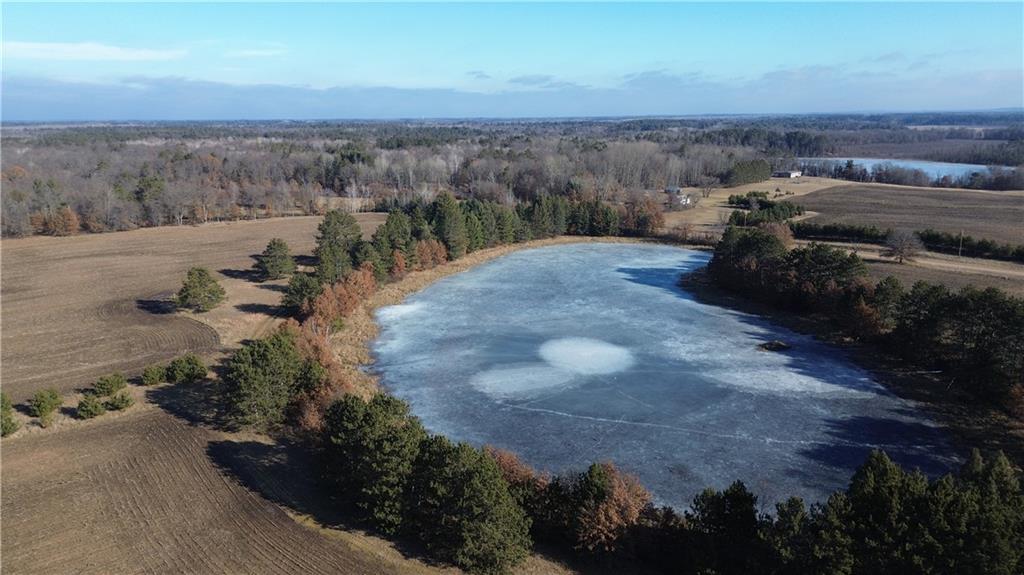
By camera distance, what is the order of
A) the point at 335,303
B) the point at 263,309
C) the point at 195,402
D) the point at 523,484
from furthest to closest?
the point at 263,309 < the point at 335,303 < the point at 195,402 < the point at 523,484

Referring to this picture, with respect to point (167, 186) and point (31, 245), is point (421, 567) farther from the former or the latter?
point (167, 186)

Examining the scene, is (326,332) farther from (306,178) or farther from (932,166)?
(932,166)

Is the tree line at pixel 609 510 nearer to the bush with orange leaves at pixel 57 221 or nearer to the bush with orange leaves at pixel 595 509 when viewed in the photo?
the bush with orange leaves at pixel 595 509

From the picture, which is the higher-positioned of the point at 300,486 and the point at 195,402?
the point at 195,402

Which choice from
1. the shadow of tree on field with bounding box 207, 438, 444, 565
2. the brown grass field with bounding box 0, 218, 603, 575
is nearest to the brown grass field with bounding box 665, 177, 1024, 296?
the shadow of tree on field with bounding box 207, 438, 444, 565

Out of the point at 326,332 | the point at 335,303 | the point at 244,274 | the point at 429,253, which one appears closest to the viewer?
the point at 326,332

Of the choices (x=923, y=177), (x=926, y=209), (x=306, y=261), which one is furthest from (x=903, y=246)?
(x=923, y=177)

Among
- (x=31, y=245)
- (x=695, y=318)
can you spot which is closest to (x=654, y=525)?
(x=695, y=318)

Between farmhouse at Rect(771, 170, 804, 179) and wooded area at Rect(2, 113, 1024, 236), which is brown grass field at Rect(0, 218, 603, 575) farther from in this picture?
farmhouse at Rect(771, 170, 804, 179)
